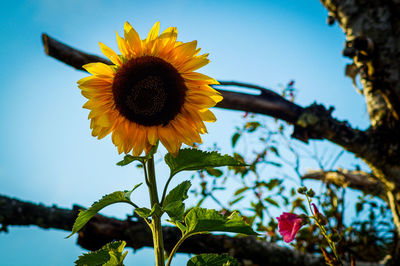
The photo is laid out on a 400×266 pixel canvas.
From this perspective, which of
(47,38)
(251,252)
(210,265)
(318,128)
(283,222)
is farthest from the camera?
(318,128)

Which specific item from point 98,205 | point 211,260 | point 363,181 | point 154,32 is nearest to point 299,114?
point 363,181

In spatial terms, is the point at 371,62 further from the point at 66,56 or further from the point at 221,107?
the point at 66,56

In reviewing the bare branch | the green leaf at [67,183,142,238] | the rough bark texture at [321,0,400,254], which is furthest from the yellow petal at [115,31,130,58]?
the bare branch

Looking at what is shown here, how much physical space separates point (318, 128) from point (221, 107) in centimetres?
89

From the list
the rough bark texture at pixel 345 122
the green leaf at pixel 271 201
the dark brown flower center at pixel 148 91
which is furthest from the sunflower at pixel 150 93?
the green leaf at pixel 271 201

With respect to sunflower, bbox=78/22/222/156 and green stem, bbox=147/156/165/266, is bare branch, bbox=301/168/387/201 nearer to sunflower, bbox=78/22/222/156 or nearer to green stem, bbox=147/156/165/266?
sunflower, bbox=78/22/222/156

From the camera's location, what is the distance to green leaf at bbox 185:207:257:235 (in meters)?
0.56

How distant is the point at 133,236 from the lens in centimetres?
162

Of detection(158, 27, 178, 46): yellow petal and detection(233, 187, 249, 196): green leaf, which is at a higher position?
detection(158, 27, 178, 46): yellow petal

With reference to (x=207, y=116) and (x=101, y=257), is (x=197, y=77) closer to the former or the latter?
(x=207, y=116)

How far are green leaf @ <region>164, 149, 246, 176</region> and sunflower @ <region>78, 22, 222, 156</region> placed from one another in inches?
1.8

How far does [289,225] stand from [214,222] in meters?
0.42

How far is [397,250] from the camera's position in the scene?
231cm

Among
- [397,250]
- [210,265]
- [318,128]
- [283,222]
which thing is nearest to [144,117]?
[210,265]
